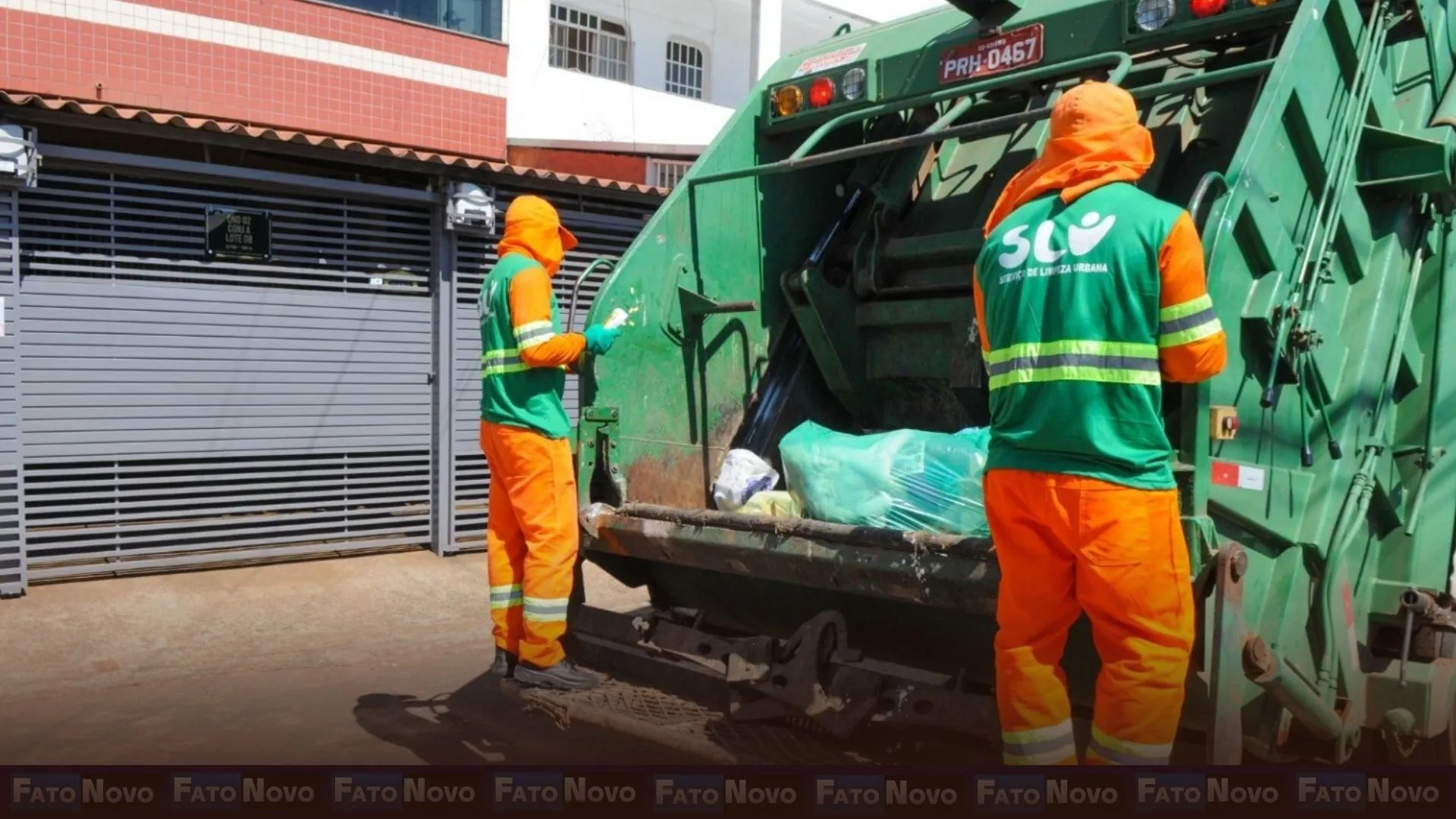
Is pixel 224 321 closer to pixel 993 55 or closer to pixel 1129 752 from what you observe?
pixel 993 55

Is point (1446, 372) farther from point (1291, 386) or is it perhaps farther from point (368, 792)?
point (368, 792)

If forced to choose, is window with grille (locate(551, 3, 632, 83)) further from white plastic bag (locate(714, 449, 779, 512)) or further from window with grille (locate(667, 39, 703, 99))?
white plastic bag (locate(714, 449, 779, 512))

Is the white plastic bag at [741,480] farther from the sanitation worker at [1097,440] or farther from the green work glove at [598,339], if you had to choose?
the sanitation worker at [1097,440]

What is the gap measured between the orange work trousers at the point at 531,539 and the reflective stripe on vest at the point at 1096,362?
164 cm

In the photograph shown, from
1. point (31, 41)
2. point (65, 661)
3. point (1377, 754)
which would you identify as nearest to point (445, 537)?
point (65, 661)

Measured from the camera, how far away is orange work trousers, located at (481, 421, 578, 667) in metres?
3.49

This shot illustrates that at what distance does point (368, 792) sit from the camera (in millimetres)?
3172

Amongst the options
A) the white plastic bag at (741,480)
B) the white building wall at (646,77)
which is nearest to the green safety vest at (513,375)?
the white plastic bag at (741,480)

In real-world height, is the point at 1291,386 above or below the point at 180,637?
above

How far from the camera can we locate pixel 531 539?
3525 mm

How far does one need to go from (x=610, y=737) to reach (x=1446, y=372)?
276 centimetres

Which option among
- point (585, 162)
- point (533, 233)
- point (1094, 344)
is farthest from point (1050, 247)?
point (585, 162)

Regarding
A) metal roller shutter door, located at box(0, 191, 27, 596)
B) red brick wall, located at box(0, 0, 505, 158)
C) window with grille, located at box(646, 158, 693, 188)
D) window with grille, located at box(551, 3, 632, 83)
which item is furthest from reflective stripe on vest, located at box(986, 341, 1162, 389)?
window with grille, located at box(551, 3, 632, 83)

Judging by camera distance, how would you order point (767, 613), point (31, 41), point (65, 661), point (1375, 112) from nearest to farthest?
1. point (1375, 112)
2. point (767, 613)
3. point (65, 661)
4. point (31, 41)
